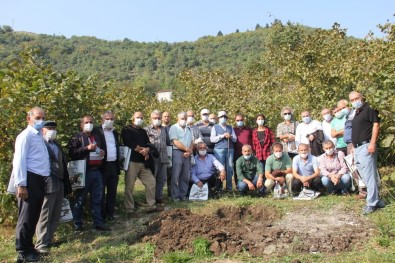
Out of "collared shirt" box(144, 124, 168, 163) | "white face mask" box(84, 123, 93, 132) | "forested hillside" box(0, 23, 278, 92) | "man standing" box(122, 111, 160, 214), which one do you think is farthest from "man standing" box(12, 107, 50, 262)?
"forested hillside" box(0, 23, 278, 92)

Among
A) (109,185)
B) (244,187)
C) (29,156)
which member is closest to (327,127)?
(244,187)

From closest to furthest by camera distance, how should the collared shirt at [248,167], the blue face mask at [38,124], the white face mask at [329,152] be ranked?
the blue face mask at [38,124] < the white face mask at [329,152] < the collared shirt at [248,167]

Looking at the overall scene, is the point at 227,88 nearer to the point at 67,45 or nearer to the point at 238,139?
the point at 238,139

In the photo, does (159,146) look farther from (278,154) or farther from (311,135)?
(311,135)

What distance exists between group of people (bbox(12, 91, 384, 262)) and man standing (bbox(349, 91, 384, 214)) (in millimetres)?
15

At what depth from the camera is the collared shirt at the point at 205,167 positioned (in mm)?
9172

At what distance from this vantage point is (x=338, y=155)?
865cm

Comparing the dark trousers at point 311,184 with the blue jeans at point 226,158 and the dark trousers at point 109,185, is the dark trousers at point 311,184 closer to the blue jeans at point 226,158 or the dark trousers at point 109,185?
the blue jeans at point 226,158

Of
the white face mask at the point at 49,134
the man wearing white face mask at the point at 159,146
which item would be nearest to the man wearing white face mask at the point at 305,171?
the man wearing white face mask at the point at 159,146

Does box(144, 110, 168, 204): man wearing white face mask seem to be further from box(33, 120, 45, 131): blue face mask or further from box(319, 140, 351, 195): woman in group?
box(319, 140, 351, 195): woman in group

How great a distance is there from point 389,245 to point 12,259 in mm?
4826

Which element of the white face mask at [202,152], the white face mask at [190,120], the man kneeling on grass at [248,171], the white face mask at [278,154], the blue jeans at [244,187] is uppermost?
the white face mask at [190,120]

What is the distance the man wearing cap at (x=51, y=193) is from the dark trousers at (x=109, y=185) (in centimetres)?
92

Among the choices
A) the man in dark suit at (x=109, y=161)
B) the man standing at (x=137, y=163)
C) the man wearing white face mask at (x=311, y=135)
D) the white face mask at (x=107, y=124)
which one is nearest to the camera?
the man in dark suit at (x=109, y=161)
